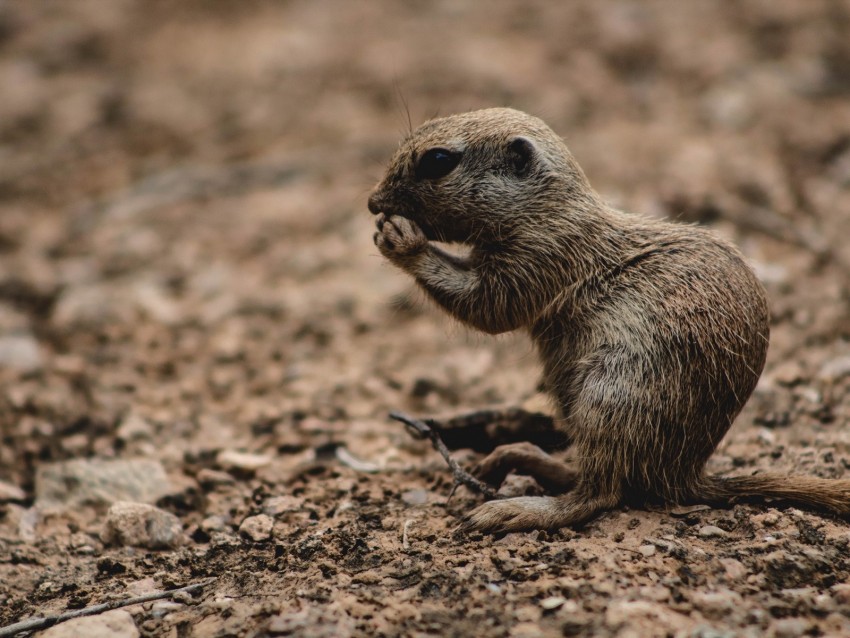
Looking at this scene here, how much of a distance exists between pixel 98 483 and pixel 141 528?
65 centimetres

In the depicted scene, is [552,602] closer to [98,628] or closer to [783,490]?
[783,490]

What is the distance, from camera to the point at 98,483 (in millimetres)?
4008

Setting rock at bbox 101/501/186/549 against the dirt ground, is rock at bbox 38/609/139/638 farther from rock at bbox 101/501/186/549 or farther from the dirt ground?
rock at bbox 101/501/186/549

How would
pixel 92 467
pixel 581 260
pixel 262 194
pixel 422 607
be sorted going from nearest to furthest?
pixel 422 607
pixel 581 260
pixel 92 467
pixel 262 194

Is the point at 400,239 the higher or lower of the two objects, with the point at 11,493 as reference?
higher

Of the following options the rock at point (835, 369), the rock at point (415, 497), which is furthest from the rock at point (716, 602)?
the rock at point (835, 369)

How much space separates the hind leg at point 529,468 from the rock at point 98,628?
164cm

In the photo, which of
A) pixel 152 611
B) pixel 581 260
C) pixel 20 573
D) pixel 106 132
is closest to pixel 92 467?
pixel 20 573

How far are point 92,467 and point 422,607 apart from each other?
214 centimetres

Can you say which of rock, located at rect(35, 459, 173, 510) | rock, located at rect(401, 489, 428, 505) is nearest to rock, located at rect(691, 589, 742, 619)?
rock, located at rect(401, 489, 428, 505)

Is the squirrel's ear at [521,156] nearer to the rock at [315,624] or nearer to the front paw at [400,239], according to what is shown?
the front paw at [400,239]

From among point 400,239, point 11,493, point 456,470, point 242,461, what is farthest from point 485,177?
point 11,493

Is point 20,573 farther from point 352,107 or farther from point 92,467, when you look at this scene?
point 352,107

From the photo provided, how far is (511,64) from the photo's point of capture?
26.9 feet
